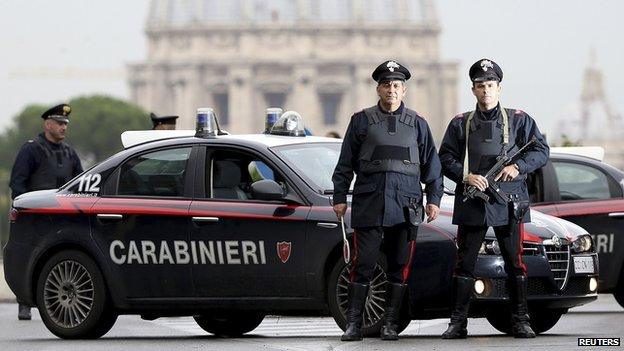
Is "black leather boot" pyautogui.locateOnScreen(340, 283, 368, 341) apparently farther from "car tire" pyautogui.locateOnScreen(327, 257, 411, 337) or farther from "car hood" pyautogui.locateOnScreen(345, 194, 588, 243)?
"car hood" pyautogui.locateOnScreen(345, 194, 588, 243)

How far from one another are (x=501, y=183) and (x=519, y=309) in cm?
74

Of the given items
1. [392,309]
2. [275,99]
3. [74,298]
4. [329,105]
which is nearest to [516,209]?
[392,309]

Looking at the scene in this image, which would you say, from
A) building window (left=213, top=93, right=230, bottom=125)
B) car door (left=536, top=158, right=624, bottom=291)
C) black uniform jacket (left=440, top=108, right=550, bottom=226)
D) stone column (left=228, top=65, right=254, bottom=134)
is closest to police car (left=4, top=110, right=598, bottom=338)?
black uniform jacket (left=440, top=108, right=550, bottom=226)

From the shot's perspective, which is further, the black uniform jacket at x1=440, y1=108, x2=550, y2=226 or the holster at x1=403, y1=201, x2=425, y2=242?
the black uniform jacket at x1=440, y1=108, x2=550, y2=226

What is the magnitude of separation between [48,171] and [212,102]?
6620 inches

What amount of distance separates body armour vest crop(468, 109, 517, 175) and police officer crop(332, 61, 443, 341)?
0.30 meters

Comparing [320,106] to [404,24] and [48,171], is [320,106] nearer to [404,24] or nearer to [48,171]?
[404,24]

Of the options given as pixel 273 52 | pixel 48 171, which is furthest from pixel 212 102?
pixel 48 171

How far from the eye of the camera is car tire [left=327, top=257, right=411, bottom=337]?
1354 cm

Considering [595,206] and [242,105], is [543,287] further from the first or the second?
[242,105]

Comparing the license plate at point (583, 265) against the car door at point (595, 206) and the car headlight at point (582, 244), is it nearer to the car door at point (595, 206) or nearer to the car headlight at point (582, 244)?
the car headlight at point (582, 244)

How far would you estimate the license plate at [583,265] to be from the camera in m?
13.9

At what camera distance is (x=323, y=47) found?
19188 centimetres

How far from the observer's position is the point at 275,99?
7308 inches
